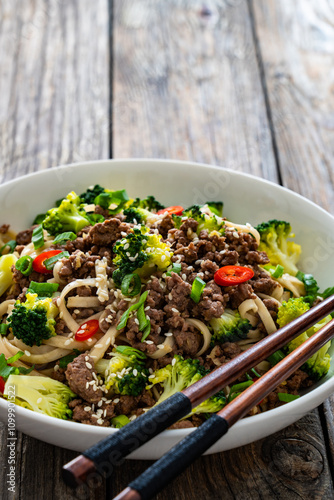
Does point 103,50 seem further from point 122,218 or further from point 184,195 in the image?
point 122,218

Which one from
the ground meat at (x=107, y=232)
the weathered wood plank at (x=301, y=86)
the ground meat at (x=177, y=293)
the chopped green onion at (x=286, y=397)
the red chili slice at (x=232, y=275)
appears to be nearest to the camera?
the chopped green onion at (x=286, y=397)

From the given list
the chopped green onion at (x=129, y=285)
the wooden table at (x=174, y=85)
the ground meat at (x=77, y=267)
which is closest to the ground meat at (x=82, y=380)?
the chopped green onion at (x=129, y=285)

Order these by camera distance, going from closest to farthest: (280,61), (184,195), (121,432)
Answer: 1. (121,432)
2. (184,195)
3. (280,61)

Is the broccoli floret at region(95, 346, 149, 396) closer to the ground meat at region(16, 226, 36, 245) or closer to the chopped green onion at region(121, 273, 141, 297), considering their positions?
the chopped green onion at region(121, 273, 141, 297)

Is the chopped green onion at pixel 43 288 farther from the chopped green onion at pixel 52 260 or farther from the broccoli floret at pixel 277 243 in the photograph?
the broccoli floret at pixel 277 243

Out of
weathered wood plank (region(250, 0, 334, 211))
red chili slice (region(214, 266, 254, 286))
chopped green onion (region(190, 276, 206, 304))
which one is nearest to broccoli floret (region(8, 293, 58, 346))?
chopped green onion (region(190, 276, 206, 304))

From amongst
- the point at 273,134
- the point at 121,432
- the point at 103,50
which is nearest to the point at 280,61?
the point at 273,134
